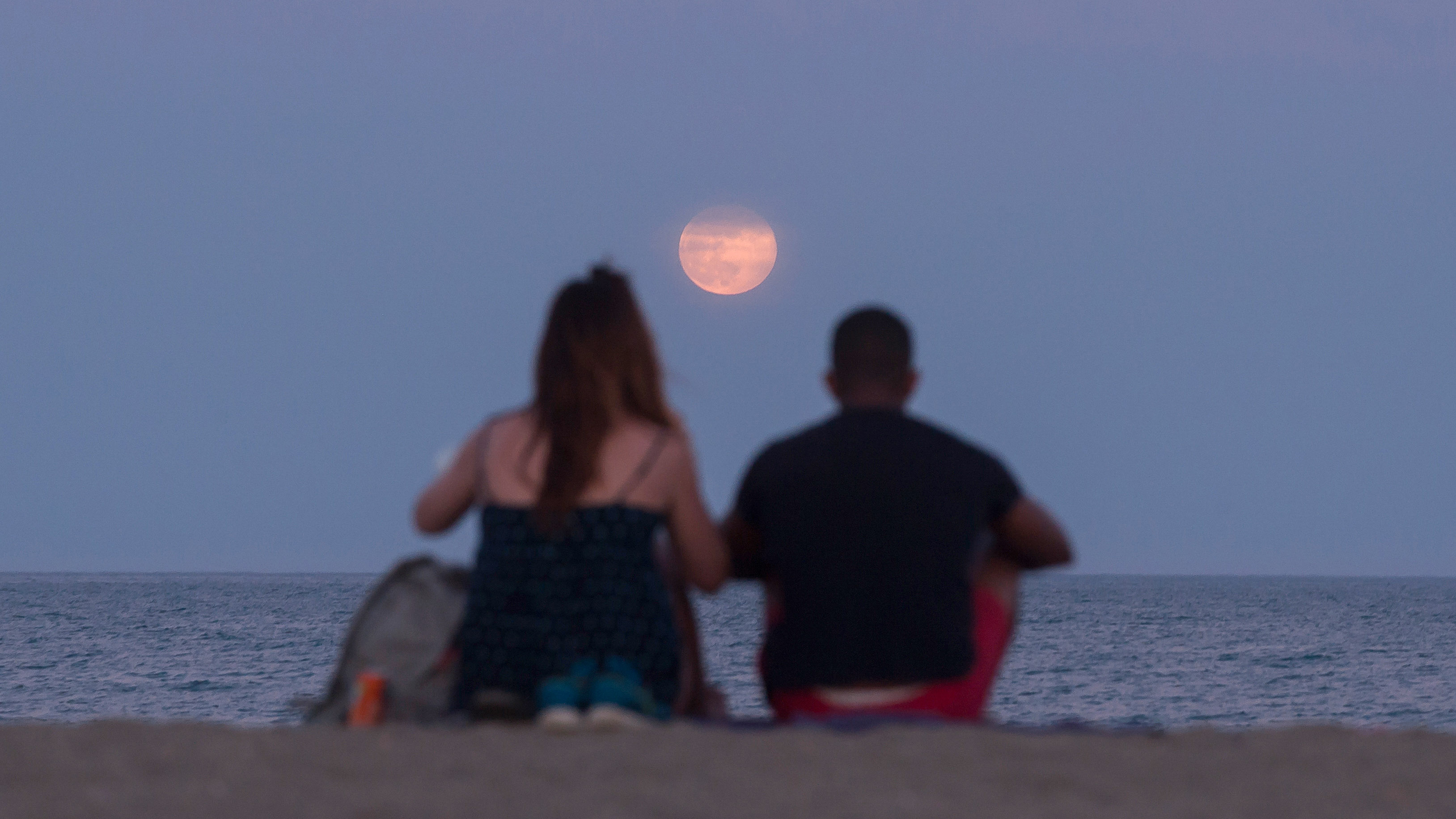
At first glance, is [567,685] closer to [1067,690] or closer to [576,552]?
[576,552]

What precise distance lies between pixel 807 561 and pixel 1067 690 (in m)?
39.8

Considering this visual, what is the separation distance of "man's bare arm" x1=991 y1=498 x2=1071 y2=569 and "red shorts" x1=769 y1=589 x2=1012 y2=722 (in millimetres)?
202

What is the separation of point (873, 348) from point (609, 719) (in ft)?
4.28

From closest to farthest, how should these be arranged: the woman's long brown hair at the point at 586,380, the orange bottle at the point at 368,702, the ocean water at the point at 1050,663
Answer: the woman's long brown hair at the point at 586,380 → the orange bottle at the point at 368,702 → the ocean water at the point at 1050,663

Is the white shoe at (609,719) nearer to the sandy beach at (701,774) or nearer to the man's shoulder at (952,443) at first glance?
the sandy beach at (701,774)

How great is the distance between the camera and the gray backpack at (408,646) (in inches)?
167

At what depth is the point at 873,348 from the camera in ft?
13.8

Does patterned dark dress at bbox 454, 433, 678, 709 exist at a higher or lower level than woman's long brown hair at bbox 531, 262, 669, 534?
lower

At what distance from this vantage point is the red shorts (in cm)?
411

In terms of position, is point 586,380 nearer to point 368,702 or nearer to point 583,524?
point 583,524

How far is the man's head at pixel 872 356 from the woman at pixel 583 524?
524mm

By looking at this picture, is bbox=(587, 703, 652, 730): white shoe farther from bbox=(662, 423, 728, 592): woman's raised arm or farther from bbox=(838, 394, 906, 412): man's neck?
bbox=(838, 394, 906, 412): man's neck

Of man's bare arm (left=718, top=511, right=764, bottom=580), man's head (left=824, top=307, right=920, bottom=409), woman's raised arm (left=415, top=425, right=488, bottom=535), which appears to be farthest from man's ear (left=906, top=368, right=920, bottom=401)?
woman's raised arm (left=415, top=425, right=488, bottom=535)

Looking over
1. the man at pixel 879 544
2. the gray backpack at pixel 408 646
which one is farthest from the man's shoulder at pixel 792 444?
the gray backpack at pixel 408 646
